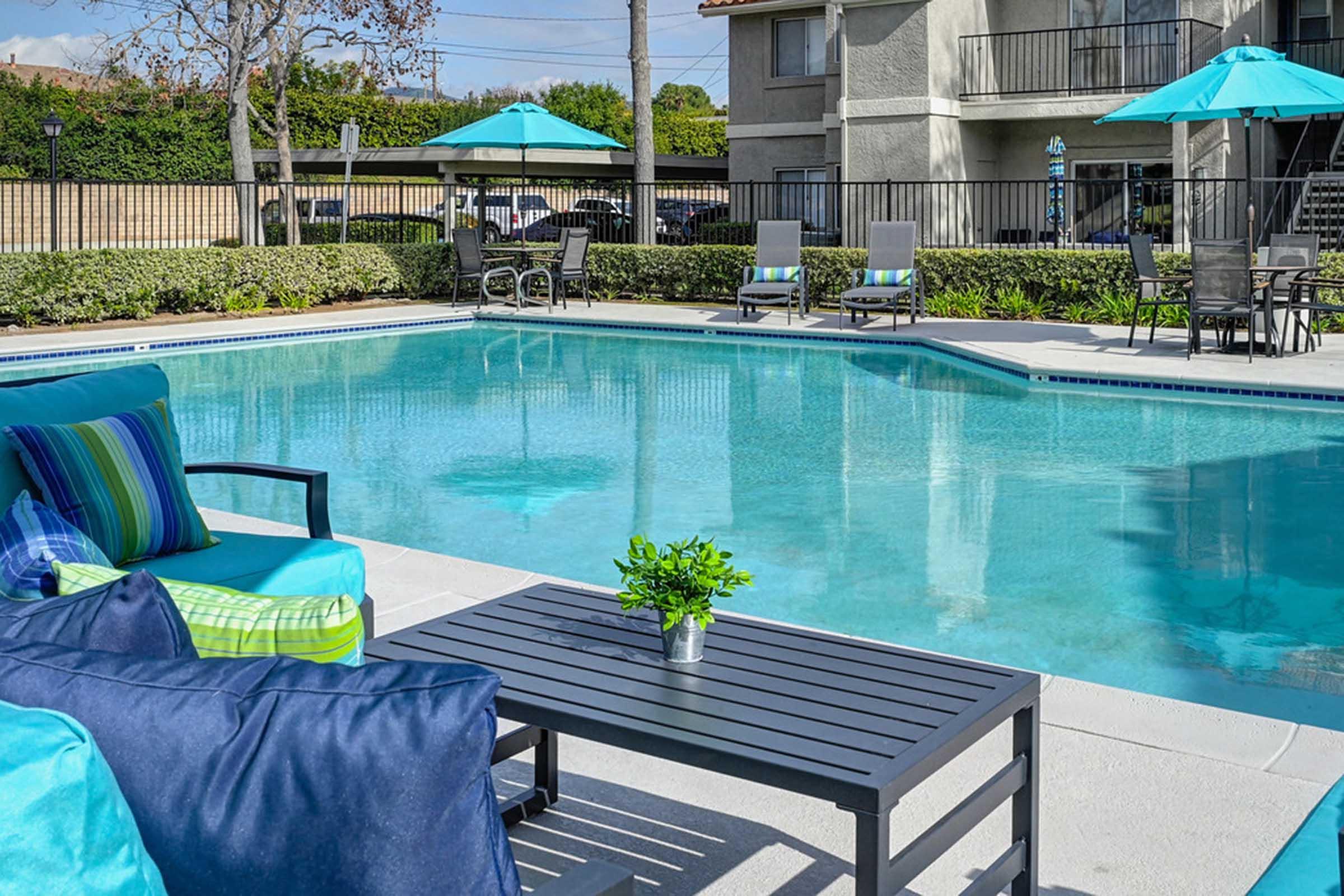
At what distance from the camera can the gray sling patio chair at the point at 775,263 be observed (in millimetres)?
16359

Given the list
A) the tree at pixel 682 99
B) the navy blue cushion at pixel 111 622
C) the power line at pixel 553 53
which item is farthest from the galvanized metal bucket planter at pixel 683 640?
the power line at pixel 553 53

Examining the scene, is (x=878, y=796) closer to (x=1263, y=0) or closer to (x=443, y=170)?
(x=1263, y=0)

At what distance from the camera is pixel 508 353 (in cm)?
1492

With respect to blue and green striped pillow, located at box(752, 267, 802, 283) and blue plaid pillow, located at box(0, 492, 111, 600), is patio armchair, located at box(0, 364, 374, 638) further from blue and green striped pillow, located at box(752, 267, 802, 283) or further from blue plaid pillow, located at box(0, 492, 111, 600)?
blue and green striped pillow, located at box(752, 267, 802, 283)

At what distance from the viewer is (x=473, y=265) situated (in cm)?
1870

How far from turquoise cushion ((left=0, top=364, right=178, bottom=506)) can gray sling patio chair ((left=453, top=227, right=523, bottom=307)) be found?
13881 millimetres

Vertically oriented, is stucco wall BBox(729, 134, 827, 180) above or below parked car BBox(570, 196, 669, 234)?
above

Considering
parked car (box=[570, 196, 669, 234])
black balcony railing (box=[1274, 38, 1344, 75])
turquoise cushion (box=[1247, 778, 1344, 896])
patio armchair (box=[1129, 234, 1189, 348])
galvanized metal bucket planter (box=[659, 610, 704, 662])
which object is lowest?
turquoise cushion (box=[1247, 778, 1344, 896])

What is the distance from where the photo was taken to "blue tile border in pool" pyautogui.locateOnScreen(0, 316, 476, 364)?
13906mm

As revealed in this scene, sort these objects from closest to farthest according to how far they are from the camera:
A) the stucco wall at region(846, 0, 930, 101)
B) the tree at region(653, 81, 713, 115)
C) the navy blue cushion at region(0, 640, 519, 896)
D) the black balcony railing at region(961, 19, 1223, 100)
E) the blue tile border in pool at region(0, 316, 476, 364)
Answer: the navy blue cushion at region(0, 640, 519, 896) → the blue tile border in pool at region(0, 316, 476, 364) → the black balcony railing at region(961, 19, 1223, 100) → the stucco wall at region(846, 0, 930, 101) → the tree at region(653, 81, 713, 115)

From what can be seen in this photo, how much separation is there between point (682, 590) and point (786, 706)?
0.31m

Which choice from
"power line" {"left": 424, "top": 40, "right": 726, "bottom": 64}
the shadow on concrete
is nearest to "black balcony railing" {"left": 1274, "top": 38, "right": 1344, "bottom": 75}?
the shadow on concrete

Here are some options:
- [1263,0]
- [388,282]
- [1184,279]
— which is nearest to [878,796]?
[1184,279]

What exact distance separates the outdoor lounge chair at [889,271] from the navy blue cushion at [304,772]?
13938 millimetres
